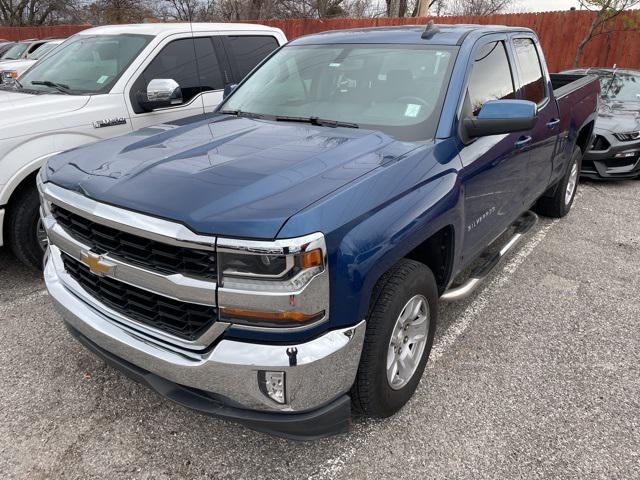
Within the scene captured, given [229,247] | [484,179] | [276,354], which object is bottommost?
[276,354]

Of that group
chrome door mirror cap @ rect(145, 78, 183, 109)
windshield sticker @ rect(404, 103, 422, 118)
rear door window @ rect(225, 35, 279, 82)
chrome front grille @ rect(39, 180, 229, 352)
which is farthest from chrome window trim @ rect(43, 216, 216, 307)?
rear door window @ rect(225, 35, 279, 82)

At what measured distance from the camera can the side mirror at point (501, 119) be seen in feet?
9.07

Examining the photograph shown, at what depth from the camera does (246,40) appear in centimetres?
559

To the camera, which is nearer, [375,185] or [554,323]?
[375,185]

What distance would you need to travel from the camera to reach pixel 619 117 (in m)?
7.29

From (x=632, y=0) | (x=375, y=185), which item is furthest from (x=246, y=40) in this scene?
(x=632, y=0)

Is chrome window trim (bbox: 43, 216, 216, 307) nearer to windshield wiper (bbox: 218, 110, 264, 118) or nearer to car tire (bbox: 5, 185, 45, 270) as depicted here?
windshield wiper (bbox: 218, 110, 264, 118)

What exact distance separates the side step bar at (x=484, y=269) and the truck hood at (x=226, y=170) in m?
1.01

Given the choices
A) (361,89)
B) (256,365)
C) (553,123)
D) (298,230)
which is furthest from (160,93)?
(553,123)

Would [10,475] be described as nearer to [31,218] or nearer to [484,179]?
[31,218]

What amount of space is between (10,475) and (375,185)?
211 centimetres

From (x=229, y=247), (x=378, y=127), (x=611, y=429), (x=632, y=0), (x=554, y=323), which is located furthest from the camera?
(x=632, y=0)

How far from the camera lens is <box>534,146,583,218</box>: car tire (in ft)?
18.0

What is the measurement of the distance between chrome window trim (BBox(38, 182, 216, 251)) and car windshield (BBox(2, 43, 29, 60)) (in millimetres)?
15460
